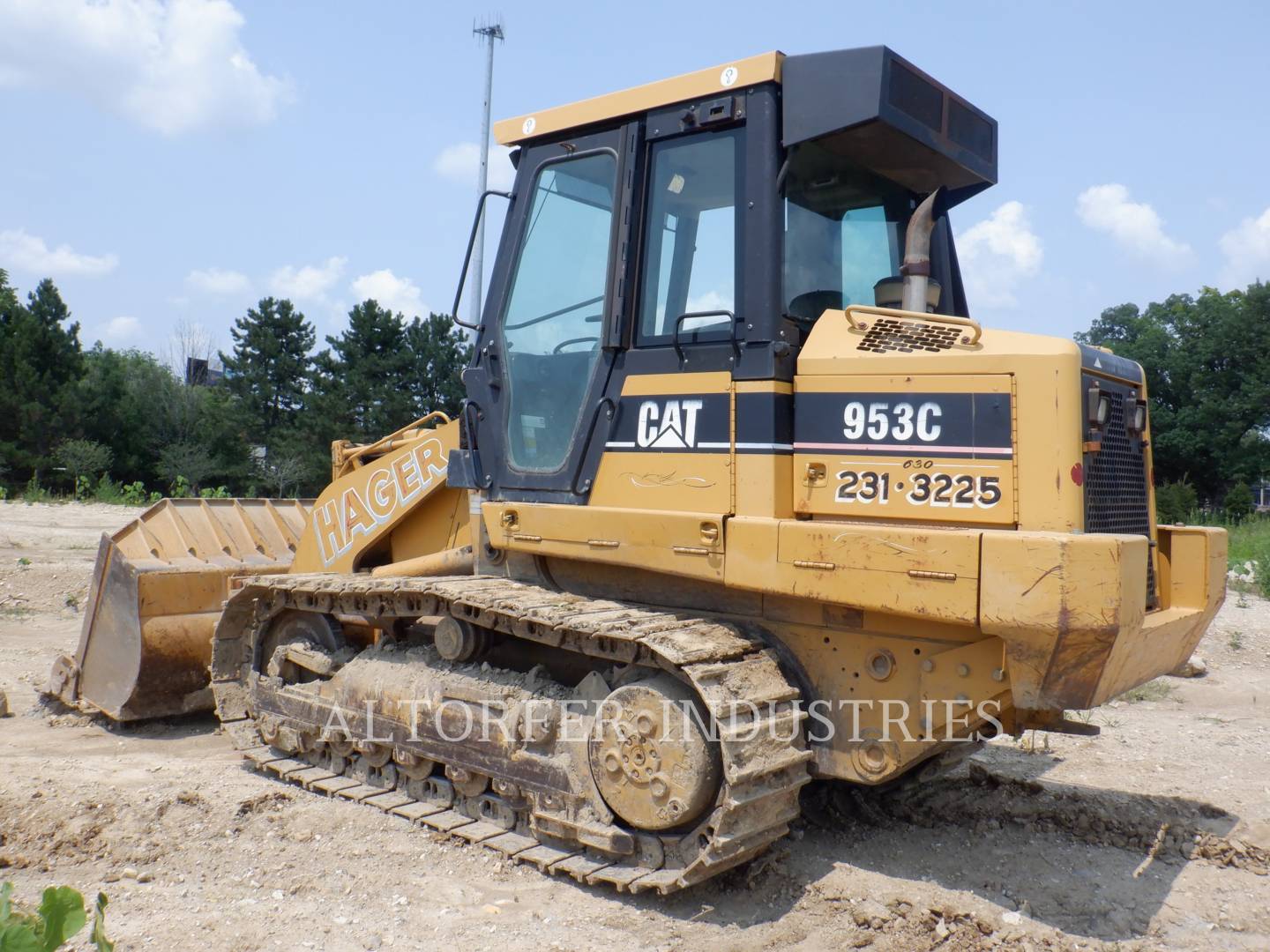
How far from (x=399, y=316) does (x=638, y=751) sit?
32585mm

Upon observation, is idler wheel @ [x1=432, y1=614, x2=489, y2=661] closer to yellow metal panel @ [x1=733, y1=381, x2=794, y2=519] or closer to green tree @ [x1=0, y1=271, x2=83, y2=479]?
yellow metal panel @ [x1=733, y1=381, x2=794, y2=519]

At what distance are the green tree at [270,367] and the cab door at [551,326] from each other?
35.2 metres

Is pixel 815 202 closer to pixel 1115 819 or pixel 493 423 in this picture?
pixel 493 423

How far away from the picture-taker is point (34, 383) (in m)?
33.7

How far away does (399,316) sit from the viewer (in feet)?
115

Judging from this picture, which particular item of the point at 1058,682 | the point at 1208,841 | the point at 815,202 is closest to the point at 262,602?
the point at 815,202

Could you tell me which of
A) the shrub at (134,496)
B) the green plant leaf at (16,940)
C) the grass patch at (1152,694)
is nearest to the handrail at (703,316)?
the green plant leaf at (16,940)

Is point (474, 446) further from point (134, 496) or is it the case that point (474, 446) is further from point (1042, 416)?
point (134, 496)

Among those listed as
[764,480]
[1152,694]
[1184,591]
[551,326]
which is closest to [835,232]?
[764,480]

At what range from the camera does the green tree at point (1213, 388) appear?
4112 cm

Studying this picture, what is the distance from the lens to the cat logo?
4.31 m

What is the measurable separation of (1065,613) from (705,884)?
1807 mm

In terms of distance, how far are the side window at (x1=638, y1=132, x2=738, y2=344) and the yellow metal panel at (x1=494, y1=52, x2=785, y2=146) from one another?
7.2 inches

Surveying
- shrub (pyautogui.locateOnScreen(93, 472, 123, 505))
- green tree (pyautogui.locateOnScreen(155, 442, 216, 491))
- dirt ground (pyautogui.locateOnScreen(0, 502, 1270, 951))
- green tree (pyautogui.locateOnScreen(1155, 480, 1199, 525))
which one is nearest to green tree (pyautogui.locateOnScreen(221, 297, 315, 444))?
green tree (pyautogui.locateOnScreen(155, 442, 216, 491))
